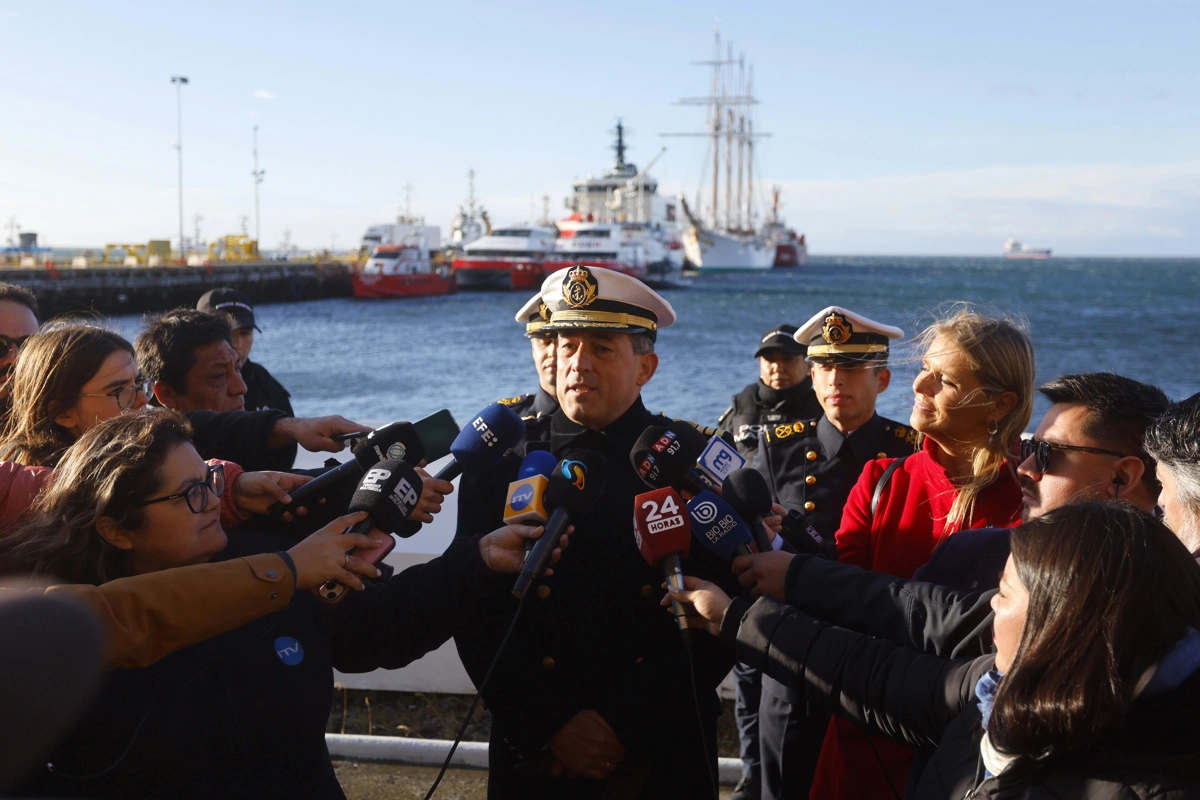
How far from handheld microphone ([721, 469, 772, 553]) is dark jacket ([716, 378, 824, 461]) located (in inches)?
98.4

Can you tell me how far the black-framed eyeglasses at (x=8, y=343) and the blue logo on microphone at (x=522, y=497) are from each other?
2071mm

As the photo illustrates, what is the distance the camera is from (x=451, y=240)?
67062 millimetres

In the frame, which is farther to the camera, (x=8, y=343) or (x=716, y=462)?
(x=8, y=343)

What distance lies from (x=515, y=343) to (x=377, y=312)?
13.0 meters

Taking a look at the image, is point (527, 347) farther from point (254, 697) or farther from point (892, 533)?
point (254, 697)

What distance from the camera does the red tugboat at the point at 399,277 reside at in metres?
49.1

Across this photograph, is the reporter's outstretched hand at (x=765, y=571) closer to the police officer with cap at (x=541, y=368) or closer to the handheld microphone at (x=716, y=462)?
the handheld microphone at (x=716, y=462)

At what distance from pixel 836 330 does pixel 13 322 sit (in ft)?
9.97

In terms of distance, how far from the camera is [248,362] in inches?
198

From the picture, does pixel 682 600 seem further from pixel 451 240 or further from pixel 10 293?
pixel 451 240

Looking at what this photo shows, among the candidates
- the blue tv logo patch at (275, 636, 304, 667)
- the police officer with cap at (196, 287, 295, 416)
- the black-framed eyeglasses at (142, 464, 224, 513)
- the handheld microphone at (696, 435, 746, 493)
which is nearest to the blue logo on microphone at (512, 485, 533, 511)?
the handheld microphone at (696, 435, 746, 493)

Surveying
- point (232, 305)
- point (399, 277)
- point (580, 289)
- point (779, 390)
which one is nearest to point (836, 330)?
point (779, 390)

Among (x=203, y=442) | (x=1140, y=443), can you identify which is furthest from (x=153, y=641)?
(x=1140, y=443)

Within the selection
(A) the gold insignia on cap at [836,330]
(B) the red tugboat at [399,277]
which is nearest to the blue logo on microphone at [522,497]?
(A) the gold insignia on cap at [836,330]
